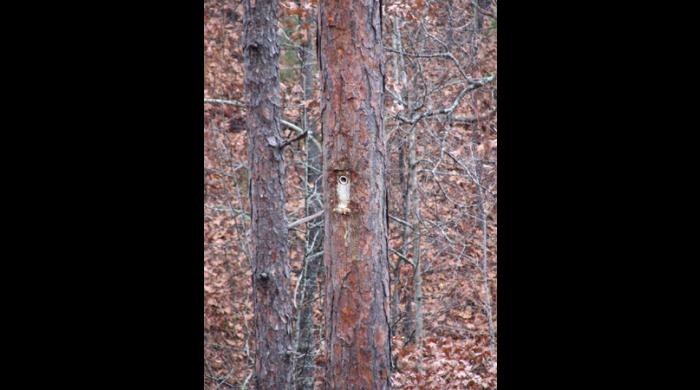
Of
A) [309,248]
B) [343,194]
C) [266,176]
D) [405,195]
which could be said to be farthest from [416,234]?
[343,194]

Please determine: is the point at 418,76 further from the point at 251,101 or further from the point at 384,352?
the point at 384,352

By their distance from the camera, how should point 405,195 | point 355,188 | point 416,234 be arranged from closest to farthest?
point 355,188 → point 416,234 → point 405,195

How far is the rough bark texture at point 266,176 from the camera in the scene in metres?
6.61

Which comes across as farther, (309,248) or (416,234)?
(416,234)

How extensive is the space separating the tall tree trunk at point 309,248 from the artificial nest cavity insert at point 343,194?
6.25m

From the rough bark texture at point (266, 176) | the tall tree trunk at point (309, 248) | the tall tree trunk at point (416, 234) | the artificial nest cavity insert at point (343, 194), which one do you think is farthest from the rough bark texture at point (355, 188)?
the tall tree trunk at point (416, 234)

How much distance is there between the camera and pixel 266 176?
6605 millimetres

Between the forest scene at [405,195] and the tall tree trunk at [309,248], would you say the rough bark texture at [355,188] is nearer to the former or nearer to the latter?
the forest scene at [405,195]

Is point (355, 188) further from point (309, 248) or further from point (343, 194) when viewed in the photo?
point (309, 248)

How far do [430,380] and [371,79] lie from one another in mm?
6841

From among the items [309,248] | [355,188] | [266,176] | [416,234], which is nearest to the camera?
[355,188]

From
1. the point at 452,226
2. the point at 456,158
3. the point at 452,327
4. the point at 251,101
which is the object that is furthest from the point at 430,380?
the point at 251,101

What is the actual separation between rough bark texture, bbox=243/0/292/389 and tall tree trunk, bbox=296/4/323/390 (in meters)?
3.69

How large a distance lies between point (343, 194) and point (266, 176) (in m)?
2.58
